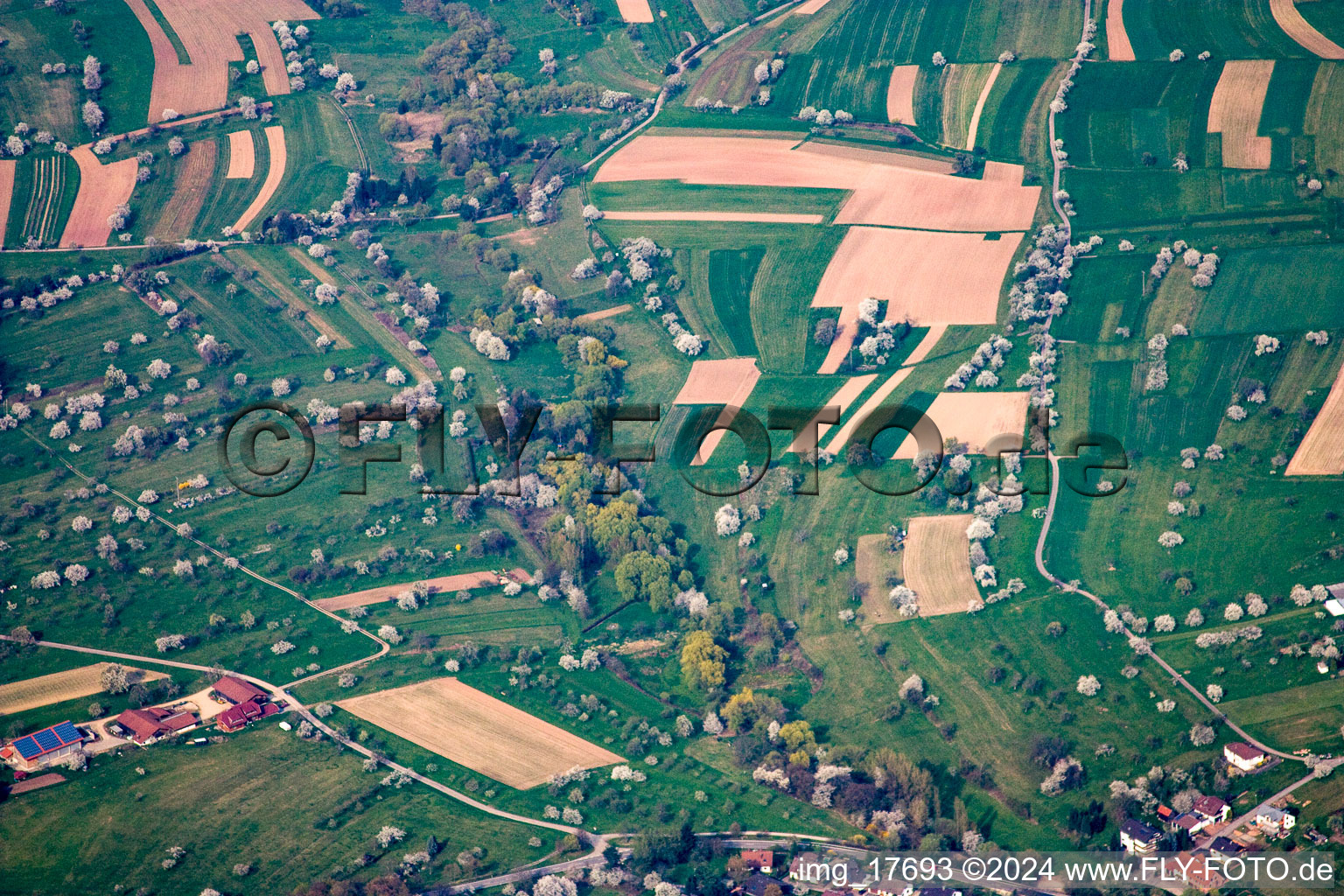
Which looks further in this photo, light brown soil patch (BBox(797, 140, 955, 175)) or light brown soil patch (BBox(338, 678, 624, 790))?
light brown soil patch (BBox(797, 140, 955, 175))

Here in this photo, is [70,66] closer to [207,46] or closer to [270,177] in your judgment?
[207,46]

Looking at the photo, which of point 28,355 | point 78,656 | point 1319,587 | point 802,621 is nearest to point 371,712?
point 78,656

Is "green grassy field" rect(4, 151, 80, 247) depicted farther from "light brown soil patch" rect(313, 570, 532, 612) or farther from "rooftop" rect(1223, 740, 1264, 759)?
"rooftop" rect(1223, 740, 1264, 759)

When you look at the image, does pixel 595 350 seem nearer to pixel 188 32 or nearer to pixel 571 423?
pixel 571 423

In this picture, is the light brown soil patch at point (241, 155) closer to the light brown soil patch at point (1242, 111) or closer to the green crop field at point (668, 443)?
the green crop field at point (668, 443)

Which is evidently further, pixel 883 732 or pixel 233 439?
pixel 233 439

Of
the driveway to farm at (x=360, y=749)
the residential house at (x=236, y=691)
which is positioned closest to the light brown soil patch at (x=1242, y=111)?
the driveway to farm at (x=360, y=749)

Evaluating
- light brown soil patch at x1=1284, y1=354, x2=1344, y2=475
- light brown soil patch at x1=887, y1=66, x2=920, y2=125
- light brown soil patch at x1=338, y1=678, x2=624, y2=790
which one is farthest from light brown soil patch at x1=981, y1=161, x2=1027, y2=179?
light brown soil patch at x1=338, y1=678, x2=624, y2=790
